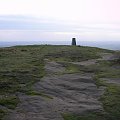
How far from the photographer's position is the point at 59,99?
15.9 metres

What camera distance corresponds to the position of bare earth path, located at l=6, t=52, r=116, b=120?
13641 mm

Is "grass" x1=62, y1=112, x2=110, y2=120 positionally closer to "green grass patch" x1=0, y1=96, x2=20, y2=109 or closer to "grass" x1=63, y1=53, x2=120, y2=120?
"grass" x1=63, y1=53, x2=120, y2=120

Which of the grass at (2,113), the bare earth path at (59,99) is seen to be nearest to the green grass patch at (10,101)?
the bare earth path at (59,99)

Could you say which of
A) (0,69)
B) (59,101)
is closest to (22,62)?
(0,69)

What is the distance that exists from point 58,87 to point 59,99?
6.23ft

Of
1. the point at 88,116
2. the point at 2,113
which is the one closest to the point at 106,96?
the point at 88,116

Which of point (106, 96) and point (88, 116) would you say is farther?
point (106, 96)

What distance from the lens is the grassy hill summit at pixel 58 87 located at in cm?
1394

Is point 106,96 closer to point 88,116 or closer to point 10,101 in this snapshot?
point 88,116

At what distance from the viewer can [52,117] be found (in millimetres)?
13359

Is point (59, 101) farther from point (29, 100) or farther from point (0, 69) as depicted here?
point (0, 69)

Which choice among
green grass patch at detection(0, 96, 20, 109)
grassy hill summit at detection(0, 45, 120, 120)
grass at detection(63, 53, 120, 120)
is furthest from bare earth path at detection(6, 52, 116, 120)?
grass at detection(63, 53, 120, 120)

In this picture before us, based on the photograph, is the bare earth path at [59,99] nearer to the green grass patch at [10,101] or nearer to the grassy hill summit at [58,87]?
the grassy hill summit at [58,87]

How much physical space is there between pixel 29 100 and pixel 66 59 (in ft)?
38.3
